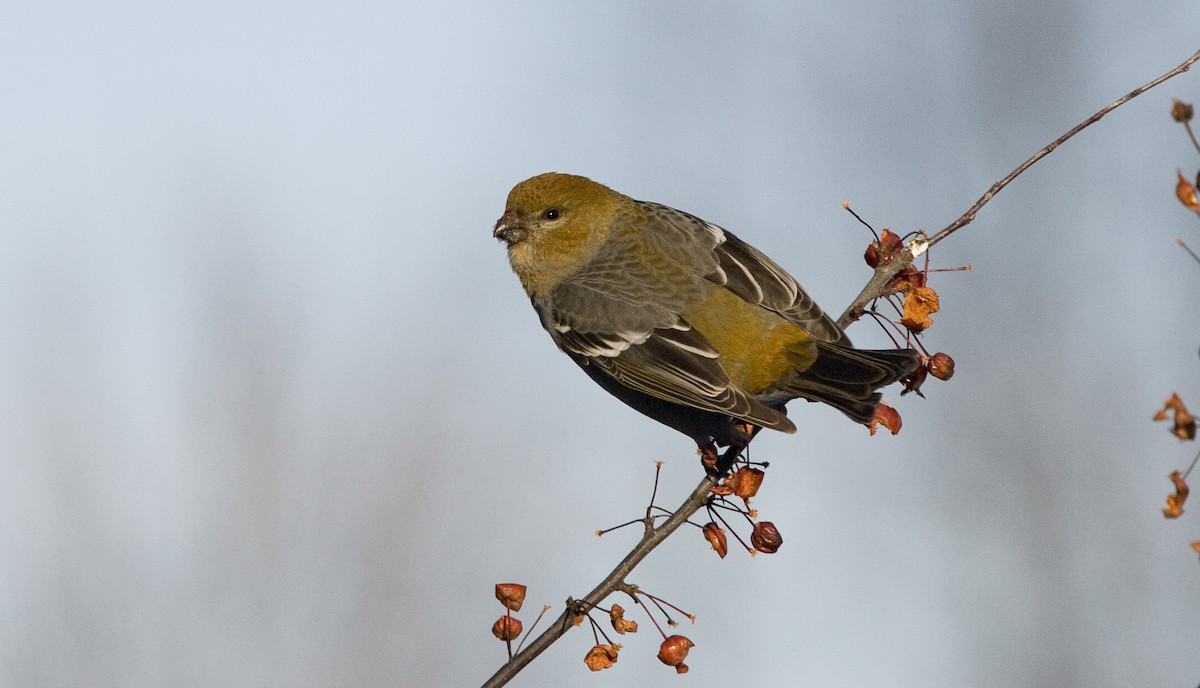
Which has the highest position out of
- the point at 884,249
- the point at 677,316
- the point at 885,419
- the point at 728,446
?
the point at 884,249

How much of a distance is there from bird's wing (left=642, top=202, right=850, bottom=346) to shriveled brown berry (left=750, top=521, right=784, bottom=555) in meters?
1.18

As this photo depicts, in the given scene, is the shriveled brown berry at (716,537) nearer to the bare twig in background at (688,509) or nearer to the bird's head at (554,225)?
the bare twig in background at (688,509)

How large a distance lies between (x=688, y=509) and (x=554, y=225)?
2.38 metres

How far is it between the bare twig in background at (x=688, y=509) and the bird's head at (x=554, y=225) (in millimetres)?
1733

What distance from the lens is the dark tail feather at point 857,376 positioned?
408 cm

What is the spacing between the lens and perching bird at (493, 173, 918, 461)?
4516mm

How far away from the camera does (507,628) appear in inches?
126

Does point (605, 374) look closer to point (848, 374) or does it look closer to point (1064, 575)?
point (848, 374)

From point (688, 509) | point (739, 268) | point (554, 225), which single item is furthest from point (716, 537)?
point (554, 225)

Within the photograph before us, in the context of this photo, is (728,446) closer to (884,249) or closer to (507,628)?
(884,249)

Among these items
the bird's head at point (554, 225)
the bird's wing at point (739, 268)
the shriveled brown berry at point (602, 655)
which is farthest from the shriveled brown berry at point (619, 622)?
the bird's head at point (554, 225)

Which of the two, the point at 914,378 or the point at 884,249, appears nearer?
the point at 884,249

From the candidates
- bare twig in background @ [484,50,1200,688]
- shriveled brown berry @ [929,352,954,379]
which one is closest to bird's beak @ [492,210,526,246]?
bare twig in background @ [484,50,1200,688]

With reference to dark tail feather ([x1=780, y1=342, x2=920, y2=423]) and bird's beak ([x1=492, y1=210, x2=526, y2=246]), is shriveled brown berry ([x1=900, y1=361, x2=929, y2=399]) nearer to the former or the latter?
dark tail feather ([x1=780, y1=342, x2=920, y2=423])
